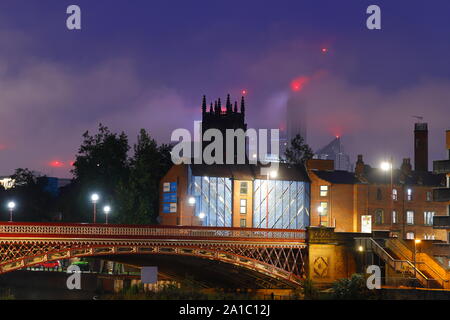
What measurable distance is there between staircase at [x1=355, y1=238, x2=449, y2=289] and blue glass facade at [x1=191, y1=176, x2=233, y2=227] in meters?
30.1

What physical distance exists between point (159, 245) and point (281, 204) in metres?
44.4

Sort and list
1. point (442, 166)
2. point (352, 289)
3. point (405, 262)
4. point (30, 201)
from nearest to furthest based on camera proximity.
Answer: point (352, 289) < point (405, 262) < point (442, 166) < point (30, 201)

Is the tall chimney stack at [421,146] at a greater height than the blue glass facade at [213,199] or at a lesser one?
greater

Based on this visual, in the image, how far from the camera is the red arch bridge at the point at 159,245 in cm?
7581

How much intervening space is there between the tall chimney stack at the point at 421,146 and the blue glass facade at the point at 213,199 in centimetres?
2987

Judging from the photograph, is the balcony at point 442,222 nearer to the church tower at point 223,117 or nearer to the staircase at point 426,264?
the staircase at point 426,264

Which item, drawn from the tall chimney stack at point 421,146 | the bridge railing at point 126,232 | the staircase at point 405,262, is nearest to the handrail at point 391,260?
the staircase at point 405,262

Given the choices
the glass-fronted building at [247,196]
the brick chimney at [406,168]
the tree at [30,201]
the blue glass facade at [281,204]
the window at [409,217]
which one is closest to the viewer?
the glass-fronted building at [247,196]

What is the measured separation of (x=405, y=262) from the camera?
302 ft

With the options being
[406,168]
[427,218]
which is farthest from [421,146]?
[427,218]

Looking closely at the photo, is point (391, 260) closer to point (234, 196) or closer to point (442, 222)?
point (442, 222)

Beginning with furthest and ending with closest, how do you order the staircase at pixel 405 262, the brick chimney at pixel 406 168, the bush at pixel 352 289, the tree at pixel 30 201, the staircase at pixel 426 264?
the tree at pixel 30 201, the brick chimney at pixel 406 168, the staircase at pixel 405 262, the staircase at pixel 426 264, the bush at pixel 352 289
